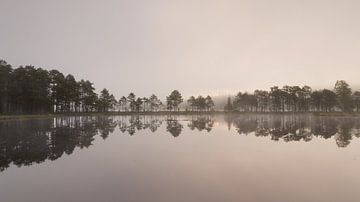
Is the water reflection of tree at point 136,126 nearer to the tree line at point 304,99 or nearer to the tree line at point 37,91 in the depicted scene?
A: the tree line at point 37,91

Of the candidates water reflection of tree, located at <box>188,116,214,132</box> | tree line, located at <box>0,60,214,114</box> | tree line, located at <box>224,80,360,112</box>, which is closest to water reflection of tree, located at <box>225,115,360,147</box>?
water reflection of tree, located at <box>188,116,214,132</box>

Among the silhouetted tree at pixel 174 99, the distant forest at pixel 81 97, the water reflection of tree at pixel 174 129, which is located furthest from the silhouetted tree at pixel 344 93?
the water reflection of tree at pixel 174 129

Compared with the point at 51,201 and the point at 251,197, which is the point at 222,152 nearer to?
the point at 251,197

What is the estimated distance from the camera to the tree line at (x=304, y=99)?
130m

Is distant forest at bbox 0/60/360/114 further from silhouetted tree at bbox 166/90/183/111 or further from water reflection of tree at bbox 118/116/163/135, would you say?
water reflection of tree at bbox 118/116/163/135

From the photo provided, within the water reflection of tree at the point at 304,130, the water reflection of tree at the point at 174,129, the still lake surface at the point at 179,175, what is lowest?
the still lake surface at the point at 179,175

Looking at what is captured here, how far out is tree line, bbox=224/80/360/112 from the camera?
130 metres

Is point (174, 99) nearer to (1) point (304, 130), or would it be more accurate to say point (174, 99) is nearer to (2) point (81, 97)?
(2) point (81, 97)

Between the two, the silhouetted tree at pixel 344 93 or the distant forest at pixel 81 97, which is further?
the silhouetted tree at pixel 344 93

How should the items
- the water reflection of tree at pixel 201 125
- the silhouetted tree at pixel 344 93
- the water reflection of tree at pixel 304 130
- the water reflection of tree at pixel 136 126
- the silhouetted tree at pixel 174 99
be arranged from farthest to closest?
the silhouetted tree at pixel 174 99 → the silhouetted tree at pixel 344 93 → the water reflection of tree at pixel 201 125 → the water reflection of tree at pixel 136 126 → the water reflection of tree at pixel 304 130

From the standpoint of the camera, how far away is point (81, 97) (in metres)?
137

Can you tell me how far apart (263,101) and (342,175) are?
17888 centimetres

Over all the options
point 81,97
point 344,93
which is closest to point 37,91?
point 81,97

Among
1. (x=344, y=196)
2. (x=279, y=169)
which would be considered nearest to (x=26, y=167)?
(x=279, y=169)
